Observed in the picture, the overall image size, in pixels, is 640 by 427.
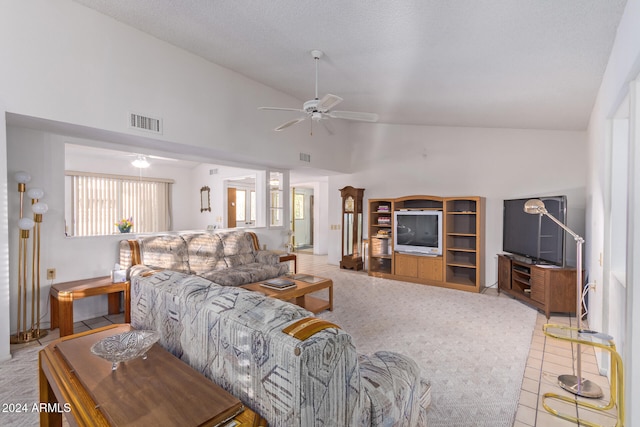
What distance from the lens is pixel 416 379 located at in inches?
62.6

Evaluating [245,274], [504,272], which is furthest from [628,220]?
[245,274]

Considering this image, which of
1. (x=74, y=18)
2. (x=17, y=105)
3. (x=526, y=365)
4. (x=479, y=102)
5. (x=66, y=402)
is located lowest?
(x=526, y=365)

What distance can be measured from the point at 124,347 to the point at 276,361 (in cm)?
77

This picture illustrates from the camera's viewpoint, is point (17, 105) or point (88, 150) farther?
point (88, 150)

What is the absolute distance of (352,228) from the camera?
6.79 meters

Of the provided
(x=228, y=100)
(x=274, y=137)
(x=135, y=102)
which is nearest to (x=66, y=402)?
(x=135, y=102)

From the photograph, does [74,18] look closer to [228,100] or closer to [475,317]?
[228,100]

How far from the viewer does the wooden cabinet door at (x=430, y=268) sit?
213 inches

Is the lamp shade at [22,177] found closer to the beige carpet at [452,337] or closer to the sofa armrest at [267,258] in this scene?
the sofa armrest at [267,258]

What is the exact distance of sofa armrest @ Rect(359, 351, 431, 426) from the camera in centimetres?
130

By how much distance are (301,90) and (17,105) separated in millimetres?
3374

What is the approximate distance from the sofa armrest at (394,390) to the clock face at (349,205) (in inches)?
202

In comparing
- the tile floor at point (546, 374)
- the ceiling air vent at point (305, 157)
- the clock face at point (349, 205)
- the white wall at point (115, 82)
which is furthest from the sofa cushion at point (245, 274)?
the clock face at point (349, 205)

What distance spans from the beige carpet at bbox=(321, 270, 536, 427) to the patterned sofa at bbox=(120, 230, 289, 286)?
117 cm
